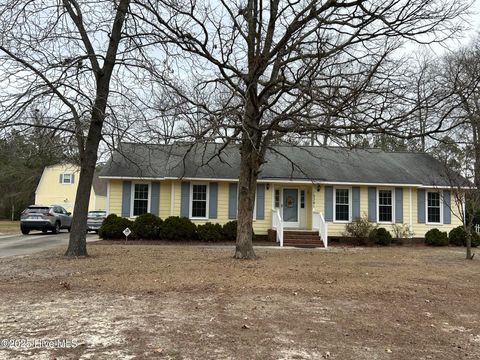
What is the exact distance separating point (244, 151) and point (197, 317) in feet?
23.2

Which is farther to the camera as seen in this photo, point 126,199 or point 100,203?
point 100,203

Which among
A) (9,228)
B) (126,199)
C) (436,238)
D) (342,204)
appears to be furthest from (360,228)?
(9,228)

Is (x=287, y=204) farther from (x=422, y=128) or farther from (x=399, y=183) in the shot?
(x=422, y=128)

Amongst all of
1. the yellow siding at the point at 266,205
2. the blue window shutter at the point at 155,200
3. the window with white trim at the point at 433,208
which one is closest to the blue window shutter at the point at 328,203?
the yellow siding at the point at 266,205

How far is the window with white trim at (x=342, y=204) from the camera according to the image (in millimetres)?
20406

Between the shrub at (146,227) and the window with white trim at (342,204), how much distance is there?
8.32 m

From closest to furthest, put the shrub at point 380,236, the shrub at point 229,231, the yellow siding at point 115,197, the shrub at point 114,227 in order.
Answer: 1. the shrub at point 114,227
2. the shrub at point 380,236
3. the shrub at point 229,231
4. the yellow siding at point 115,197

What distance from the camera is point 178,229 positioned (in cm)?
1877

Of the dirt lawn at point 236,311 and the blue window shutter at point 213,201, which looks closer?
the dirt lawn at point 236,311

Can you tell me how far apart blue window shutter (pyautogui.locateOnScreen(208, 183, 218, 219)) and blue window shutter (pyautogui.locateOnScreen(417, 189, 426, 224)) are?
9.75 m

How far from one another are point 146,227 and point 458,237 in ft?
46.5

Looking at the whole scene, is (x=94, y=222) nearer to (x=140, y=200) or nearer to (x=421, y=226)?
(x=140, y=200)

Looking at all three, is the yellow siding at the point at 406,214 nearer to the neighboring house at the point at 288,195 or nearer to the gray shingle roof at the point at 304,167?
the neighboring house at the point at 288,195

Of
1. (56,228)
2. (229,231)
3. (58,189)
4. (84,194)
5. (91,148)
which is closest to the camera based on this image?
(84,194)
